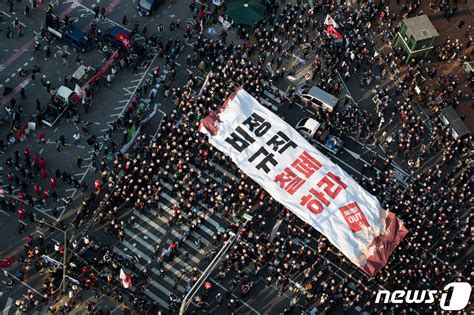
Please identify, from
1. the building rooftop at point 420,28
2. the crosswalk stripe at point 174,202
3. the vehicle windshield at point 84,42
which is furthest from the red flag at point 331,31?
the crosswalk stripe at point 174,202

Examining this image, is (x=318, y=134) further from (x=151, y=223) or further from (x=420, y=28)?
(x=151, y=223)

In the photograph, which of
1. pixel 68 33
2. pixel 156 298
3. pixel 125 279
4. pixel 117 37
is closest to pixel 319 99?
pixel 117 37

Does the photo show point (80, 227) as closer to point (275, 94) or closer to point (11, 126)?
point (11, 126)

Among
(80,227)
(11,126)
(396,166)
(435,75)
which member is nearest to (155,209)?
(80,227)

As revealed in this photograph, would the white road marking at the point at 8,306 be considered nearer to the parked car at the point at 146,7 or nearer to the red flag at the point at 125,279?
the red flag at the point at 125,279

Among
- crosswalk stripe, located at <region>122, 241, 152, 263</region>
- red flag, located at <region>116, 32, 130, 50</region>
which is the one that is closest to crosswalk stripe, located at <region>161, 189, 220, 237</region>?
crosswalk stripe, located at <region>122, 241, 152, 263</region>
